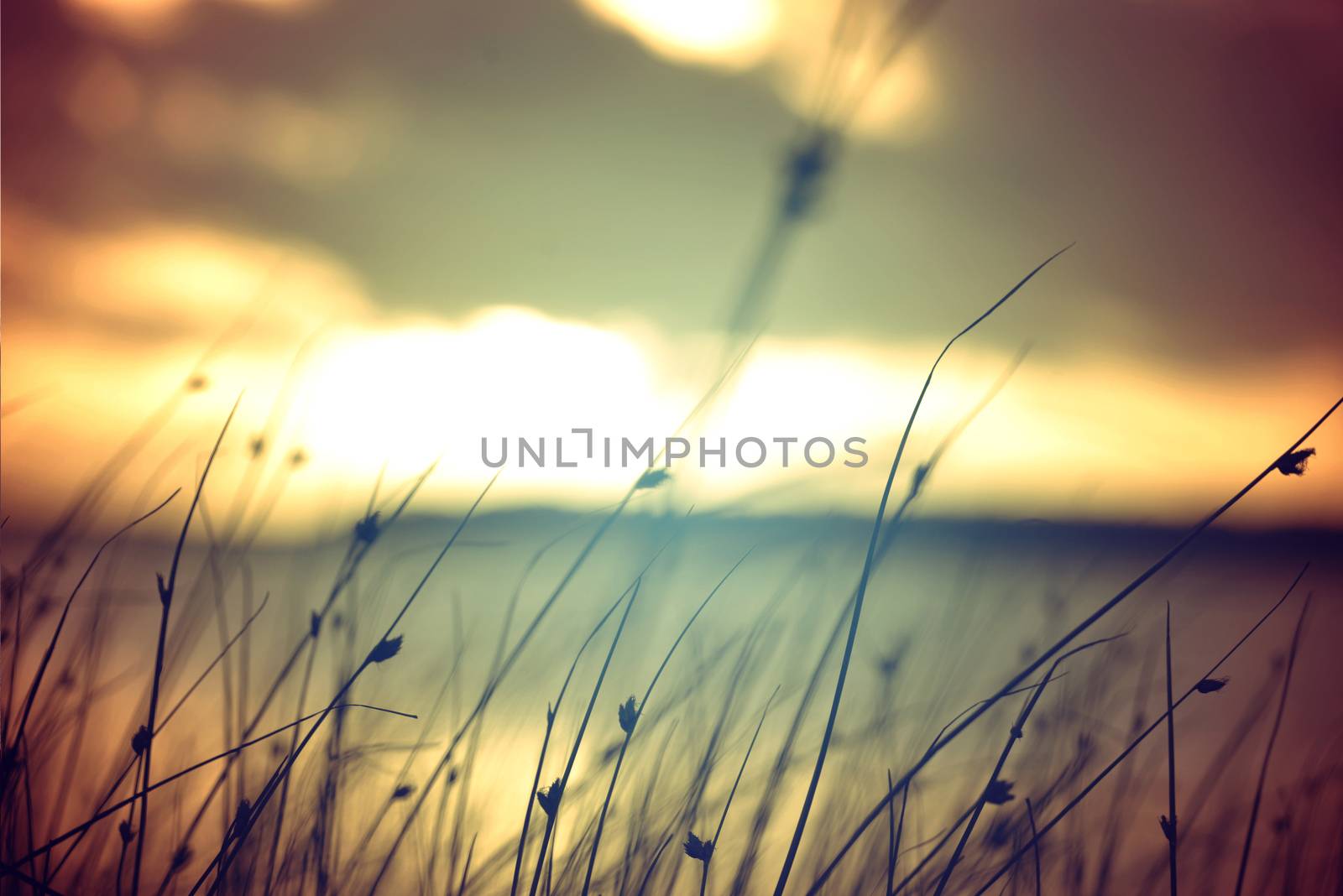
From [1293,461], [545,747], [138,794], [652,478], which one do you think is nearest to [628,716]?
[545,747]

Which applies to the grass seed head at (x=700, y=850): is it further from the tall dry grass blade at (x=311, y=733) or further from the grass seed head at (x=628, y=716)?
the tall dry grass blade at (x=311, y=733)

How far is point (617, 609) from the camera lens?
45.2 inches

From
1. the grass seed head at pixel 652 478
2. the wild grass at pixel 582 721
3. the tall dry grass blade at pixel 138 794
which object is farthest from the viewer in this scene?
the wild grass at pixel 582 721

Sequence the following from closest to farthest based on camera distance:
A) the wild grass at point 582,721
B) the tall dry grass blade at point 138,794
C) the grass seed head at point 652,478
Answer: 1. the tall dry grass blade at point 138,794
2. the grass seed head at point 652,478
3. the wild grass at point 582,721

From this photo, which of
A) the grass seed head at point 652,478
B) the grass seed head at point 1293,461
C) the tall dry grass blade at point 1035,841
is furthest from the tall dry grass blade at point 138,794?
the grass seed head at point 1293,461

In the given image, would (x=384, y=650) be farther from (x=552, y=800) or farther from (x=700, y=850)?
(x=700, y=850)

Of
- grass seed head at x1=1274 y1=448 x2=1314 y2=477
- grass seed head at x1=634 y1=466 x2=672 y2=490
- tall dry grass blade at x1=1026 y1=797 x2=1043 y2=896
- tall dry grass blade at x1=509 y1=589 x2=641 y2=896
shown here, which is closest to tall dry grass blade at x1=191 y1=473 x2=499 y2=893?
tall dry grass blade at x1=509 y1=589 x2=641 y2=896

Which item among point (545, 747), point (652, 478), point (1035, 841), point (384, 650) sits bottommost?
point (1035, 841)

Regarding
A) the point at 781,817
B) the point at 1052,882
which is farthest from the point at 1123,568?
the point at 781,817

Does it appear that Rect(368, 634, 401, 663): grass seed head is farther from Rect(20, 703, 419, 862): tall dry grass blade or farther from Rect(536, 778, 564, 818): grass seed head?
Rect(536, 778, 564, 818): grass seed head

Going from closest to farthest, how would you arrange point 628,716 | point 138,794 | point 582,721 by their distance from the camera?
point 138,794, point 628,716, point 582,721

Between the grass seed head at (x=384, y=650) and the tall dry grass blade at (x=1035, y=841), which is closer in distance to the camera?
the grass seed head at (x=384, y=650)

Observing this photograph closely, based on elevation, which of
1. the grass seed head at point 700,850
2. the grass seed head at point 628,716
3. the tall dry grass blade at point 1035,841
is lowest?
the tall dry grass blade at point 1035,841

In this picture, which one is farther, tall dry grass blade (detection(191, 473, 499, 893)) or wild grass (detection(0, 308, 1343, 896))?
wild grass (detection(0, 308, 1343, 896))
